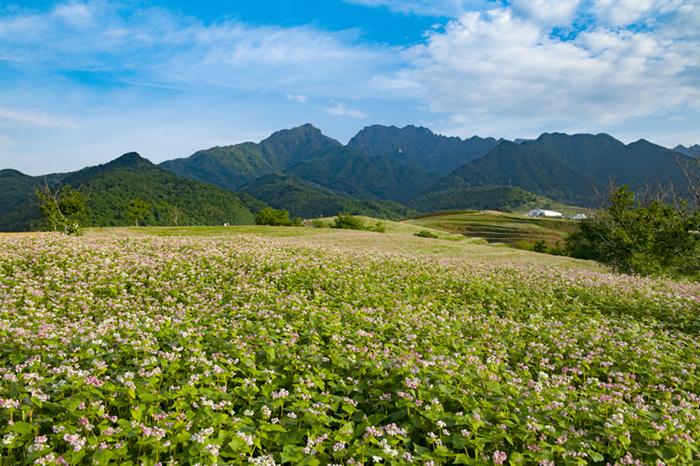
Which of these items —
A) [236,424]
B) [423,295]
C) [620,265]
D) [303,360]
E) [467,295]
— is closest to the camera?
[236,424]

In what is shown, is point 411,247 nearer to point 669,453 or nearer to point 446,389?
point 446,389

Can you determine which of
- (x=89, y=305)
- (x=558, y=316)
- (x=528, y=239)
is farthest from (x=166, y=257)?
(x=528, y=239)

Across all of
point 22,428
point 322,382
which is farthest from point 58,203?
point 322,382

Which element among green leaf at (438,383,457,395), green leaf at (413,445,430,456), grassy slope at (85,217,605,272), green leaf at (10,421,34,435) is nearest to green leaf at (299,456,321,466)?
green leaf at (413,445,430,456)

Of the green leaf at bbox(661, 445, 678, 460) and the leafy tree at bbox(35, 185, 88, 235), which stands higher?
the leafy tree at bbox(35, 185, 88, 235)

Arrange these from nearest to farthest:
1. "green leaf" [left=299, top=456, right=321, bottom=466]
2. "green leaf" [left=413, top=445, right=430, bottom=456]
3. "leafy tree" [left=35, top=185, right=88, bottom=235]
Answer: "green leaf" [left=299, top=456, right=321, bottom=466] < "green leaf" [left=413, top=445, right=430, bottom=456] < "leafy tree" [left=35, top=185, right=88, bottom=235]

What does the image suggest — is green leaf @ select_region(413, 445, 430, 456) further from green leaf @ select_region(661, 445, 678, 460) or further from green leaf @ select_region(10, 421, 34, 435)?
green leaf @ select_region(10, 421, 34, 435)

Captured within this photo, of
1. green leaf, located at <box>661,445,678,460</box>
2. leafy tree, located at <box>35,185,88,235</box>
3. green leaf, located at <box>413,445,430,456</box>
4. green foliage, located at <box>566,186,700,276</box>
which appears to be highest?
leafy tree, located at <box>35,185,88,235</box>

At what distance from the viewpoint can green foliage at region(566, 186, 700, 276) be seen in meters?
19.8

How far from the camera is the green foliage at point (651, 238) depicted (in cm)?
1983

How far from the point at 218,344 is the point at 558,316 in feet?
36.5

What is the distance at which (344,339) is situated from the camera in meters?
7.39

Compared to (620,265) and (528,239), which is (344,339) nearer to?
(620,265)

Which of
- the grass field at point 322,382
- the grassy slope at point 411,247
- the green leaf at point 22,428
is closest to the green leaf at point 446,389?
the grass field at point 322,382
